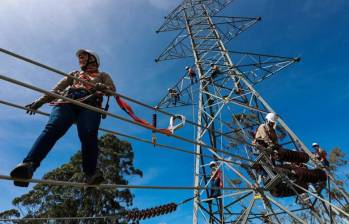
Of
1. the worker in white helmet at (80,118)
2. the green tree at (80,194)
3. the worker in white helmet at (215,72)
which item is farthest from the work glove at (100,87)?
→ the green tree at (80,194)

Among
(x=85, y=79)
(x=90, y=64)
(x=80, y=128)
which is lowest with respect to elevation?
(x=80, y=128)

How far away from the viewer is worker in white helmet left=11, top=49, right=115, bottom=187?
10.1 feet

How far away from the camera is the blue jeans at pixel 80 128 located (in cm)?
327

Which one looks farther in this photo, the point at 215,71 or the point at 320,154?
the point at 215,71

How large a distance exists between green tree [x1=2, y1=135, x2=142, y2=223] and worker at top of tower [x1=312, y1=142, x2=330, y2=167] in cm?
1433

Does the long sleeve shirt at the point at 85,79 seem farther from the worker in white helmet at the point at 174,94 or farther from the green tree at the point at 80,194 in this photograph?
the green tree at the point at 80,194

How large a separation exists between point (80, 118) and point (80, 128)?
107mm

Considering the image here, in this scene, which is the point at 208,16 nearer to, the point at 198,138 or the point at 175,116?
the point at 198,138

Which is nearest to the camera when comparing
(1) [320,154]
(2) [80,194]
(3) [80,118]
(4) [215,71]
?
(3) [80,118]

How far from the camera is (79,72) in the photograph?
4.08m

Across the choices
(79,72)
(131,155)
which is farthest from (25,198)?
(79,72)

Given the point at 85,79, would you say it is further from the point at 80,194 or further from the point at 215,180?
the point at 80,194

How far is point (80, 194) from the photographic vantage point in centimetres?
2212

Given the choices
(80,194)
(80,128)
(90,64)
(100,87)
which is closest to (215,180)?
(90,64)
